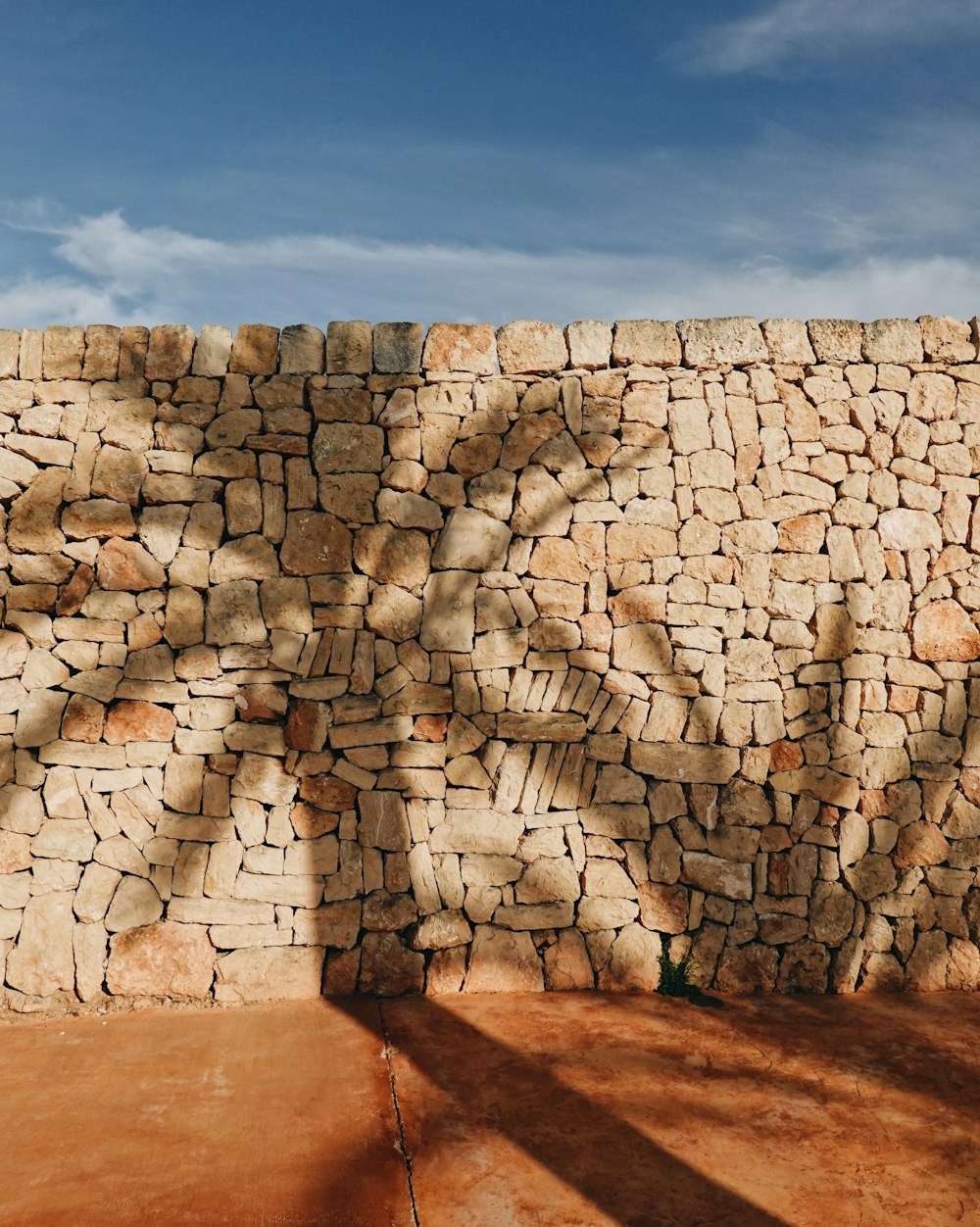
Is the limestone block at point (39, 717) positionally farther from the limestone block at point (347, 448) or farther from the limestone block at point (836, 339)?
the limestone block at point (836, 339)

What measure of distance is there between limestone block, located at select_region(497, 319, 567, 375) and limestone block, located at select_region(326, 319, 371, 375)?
29.8 inches

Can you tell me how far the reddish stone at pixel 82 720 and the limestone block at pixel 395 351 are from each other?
2.39m

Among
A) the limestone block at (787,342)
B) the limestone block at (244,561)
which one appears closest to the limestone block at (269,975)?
the limestone block at (244,561)

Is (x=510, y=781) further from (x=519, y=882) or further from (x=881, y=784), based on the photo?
(x=881, y=784)

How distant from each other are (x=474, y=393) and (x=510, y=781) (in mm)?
2179

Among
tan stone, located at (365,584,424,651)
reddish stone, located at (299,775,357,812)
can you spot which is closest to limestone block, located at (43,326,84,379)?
tan stone, located at (365,584,424,651)

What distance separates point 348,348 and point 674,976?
12.9 ft

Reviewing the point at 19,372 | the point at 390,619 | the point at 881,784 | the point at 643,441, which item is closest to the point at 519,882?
the point at 390,619

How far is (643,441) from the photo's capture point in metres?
5.46

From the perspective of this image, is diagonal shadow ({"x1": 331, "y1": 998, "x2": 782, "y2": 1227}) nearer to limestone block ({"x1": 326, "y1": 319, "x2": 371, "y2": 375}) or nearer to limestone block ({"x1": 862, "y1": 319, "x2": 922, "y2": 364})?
limestone block ({"x1": 326, "y1": 319, "x2": 371, "y2": 375})

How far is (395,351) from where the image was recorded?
5395 mm

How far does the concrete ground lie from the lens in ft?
10.7

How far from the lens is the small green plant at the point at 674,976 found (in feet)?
17.1

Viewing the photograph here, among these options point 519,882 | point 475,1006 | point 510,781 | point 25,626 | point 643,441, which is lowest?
point 475,1006
